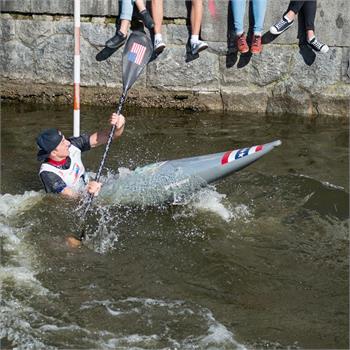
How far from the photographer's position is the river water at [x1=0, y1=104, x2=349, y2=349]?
13.8 ft

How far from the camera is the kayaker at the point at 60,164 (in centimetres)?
552

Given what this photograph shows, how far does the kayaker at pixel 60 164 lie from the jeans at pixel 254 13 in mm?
2481

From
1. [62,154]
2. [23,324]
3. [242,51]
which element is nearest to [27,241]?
[62,154]

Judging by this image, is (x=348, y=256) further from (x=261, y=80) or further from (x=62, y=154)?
(x=261, y=80)

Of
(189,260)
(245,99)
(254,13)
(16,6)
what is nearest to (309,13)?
(254,13)

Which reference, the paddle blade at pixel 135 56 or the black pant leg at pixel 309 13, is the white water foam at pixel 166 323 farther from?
the black pant leg at pixel 309 13

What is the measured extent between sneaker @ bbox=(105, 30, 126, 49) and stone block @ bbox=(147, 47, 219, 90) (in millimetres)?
412

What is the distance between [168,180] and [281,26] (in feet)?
9.18

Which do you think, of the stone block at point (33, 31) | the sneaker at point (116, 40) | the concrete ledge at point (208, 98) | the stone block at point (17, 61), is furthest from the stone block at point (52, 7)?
the concrete ledge at point (208, 98)

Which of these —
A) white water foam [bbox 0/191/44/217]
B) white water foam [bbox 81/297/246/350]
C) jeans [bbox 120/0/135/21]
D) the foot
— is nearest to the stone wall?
jeans [bbox 120/0/135/21]

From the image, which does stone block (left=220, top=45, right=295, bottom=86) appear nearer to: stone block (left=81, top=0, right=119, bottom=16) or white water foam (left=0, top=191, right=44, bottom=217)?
stone block (left=81, top=0, right=119, bottom=16)

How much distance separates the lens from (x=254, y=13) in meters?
7.66

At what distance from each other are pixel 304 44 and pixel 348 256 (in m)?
3.36

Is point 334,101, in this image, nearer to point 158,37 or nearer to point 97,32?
point 158,37
